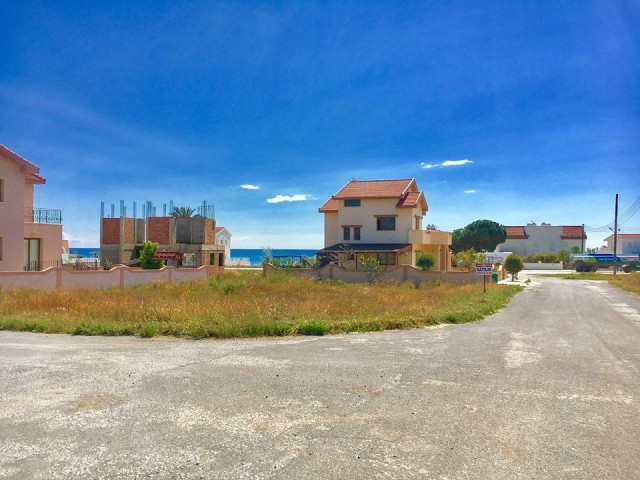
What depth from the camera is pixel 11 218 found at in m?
26.9

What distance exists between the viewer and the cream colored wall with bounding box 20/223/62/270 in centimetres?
2997

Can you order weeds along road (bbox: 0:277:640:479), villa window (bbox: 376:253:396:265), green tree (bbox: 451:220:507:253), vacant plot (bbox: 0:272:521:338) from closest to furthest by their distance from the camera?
weeds along road (bbox: 0:277:640:479), vacant plot (bbox: 0:272:521:338), villa window (bbox: 376:253:396:265), green tree (bbox: 451:220:507:253)

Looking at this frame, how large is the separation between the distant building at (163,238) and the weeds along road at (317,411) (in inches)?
1470

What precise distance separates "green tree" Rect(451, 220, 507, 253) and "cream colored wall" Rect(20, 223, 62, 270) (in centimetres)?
6113

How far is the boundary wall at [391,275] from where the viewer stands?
111 feet

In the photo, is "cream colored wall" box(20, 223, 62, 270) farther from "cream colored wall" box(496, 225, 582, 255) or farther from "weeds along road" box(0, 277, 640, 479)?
"cream colored wall" box(496, 225, 582, 255)

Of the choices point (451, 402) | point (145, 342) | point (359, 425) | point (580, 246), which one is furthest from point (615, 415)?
point (580, 246)

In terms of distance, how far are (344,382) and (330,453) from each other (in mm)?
2756

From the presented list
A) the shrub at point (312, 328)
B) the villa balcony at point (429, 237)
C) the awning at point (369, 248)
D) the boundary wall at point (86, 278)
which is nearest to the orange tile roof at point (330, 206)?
the awning at point (369, 248)

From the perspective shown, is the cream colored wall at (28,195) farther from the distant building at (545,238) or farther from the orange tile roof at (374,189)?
the distant building at (545,238)

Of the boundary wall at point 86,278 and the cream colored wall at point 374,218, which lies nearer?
the boundary wall at point 86,278

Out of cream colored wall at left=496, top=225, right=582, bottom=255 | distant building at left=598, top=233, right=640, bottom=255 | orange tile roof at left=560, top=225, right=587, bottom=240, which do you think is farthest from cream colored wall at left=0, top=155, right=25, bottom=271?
distant building at left=598, top=233, right=640, bottom=255

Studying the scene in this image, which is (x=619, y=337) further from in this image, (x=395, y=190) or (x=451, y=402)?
(x=395, y=190)

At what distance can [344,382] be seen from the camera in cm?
785
